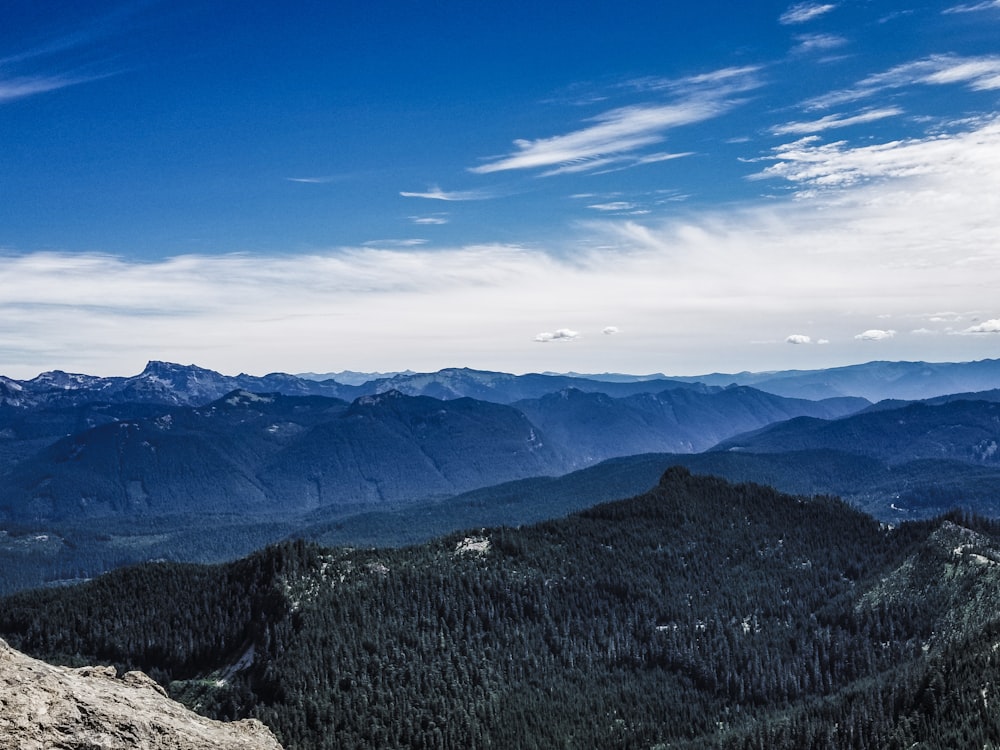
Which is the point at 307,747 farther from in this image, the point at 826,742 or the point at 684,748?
the point at 826,742

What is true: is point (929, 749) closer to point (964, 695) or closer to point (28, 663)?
point (964, 695)

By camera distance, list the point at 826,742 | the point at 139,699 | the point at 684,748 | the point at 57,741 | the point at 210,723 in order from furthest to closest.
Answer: the point at 684,748
the point at 826,742
the point at 210,723
the point at 139,699
the point at 57,741

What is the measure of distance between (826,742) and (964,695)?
31727mm

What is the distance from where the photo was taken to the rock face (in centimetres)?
7019

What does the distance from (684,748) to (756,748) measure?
18723 mm

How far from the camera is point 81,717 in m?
74.7

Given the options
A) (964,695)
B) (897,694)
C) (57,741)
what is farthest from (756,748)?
(57,741)

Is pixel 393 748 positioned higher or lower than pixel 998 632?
lower

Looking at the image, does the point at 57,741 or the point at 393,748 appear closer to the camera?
the point at 57,741

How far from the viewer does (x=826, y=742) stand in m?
175

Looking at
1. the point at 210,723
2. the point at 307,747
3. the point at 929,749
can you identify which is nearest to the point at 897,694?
the point at 929,749

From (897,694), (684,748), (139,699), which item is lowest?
(684,748)

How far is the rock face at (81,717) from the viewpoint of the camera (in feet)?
230

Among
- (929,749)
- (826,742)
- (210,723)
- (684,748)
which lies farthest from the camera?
(684,748)
